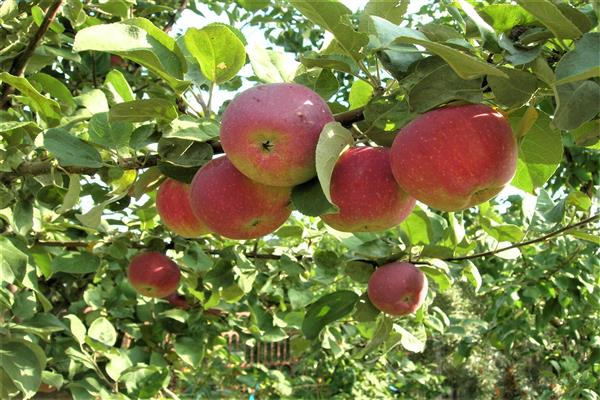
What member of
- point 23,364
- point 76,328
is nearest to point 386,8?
point 23,364

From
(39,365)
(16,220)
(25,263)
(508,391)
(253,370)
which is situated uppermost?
(16,220)

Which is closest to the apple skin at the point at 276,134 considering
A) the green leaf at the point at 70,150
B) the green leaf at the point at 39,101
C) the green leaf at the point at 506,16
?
the green leaf at the point at 506,16

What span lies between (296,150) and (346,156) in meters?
0.09

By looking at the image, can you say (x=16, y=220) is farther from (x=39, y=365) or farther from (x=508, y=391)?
(x=508, y=391)

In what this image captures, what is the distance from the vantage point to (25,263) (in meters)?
1.43

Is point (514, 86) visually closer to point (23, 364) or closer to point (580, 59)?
point (580, 59)

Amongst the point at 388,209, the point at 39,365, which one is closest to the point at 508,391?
the point at 39,365

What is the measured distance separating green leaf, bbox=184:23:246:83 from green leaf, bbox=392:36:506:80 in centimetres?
30

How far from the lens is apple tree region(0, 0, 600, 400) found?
0.71 m

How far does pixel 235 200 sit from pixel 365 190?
0.57 feet

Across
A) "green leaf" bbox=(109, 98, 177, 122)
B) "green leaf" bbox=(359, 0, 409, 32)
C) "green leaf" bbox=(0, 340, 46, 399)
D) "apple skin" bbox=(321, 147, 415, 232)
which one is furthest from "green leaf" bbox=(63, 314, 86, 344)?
"green leaf" bbox=(359, 0, 409, 32)

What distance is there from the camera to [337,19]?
2.40 feet

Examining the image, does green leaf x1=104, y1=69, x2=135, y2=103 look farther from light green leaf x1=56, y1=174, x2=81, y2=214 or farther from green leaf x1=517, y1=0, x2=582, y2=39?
green leaf x1=517, y1=0, x2=582, y2=39

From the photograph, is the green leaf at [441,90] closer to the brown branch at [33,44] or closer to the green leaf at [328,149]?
the green leaf at [328,149]
